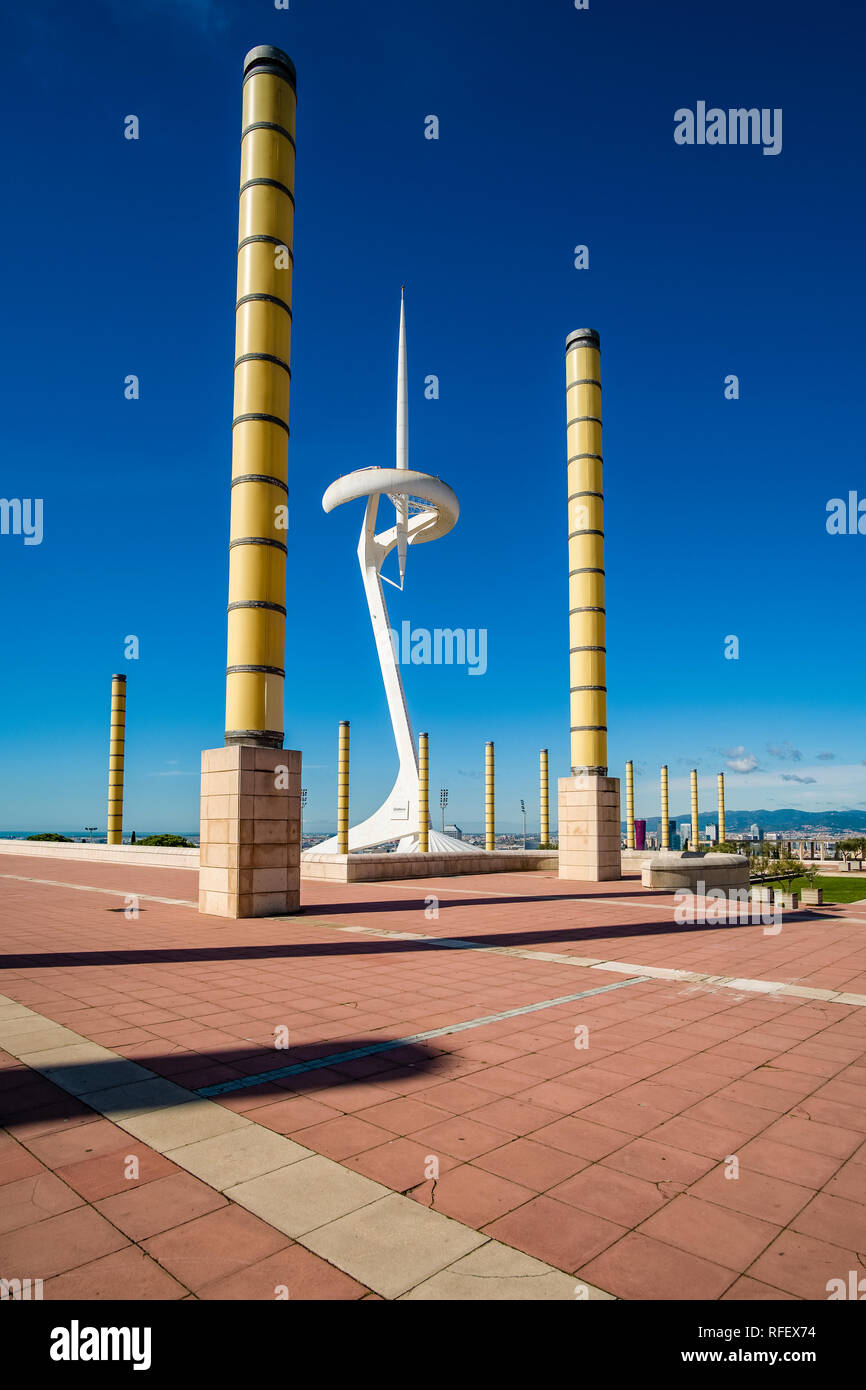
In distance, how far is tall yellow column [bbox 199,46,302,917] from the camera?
13.2m

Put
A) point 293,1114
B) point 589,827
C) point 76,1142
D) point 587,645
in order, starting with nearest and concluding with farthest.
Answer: point 76,1142 → point 293,1114 → point 589,827 → point 587,645

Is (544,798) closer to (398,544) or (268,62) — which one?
(398,544)

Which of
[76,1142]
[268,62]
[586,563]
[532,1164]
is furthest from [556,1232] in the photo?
[586,563]

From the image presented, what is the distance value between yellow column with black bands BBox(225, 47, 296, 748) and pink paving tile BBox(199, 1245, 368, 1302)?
1103 cm

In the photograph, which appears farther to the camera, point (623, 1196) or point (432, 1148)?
point (432, 1148)

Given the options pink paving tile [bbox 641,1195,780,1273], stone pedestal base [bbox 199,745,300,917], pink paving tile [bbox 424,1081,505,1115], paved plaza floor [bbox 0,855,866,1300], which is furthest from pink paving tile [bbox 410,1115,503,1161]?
stone pedestal base [bbox 199,745,300,917]

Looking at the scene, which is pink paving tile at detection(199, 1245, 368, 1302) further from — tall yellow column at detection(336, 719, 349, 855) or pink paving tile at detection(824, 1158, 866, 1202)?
tall yellow column at detection(336, 719, 349, 855)

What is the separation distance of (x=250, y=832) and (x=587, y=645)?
1177 cm

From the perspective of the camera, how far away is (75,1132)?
4195 mm

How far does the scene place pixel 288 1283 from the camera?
9.34ft

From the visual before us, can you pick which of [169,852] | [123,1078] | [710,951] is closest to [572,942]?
[710,951]

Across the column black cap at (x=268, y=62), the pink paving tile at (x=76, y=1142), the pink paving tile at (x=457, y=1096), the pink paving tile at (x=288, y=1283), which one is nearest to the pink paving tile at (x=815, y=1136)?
the pink paving tile at (x=457, y=1096)
